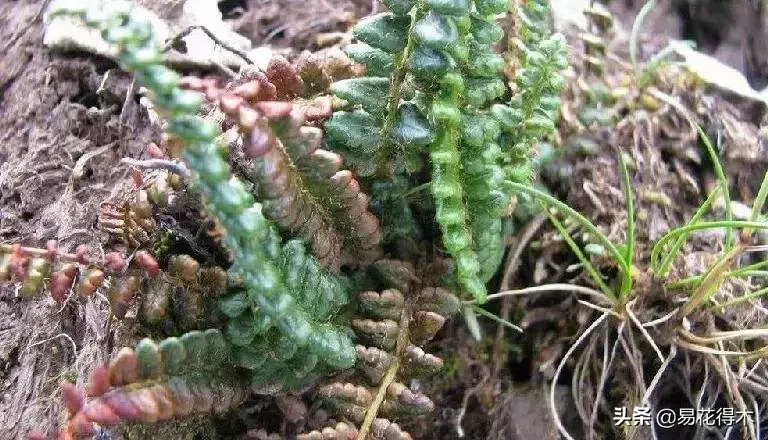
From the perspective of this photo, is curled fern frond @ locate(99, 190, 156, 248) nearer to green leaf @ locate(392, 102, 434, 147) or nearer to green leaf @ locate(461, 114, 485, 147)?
green leaf @ locate(392, 102, 434, 147)

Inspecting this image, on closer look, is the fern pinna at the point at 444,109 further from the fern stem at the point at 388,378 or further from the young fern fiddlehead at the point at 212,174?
the young fern fiddlehead at the point at 212,174

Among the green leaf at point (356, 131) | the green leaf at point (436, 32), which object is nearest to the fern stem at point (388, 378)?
the green leaf at point (356, 131)

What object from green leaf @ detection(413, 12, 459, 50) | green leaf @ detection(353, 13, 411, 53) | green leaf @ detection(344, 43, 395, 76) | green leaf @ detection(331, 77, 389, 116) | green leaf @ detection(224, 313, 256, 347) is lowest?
green leaf @ detection(224, 313, 256, 347)

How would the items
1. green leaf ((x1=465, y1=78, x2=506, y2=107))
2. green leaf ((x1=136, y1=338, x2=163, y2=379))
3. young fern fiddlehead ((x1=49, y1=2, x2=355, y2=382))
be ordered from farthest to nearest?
green leaf ((x1=465, y1=78, x2=506, y2=107)), green leaf ((x1=136, y1=338, x2=163, y2=379)), young fern fiddlehead ((x1=49, y1=2, x2=355, y2=382))

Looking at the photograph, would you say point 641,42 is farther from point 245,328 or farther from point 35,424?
point 35,424

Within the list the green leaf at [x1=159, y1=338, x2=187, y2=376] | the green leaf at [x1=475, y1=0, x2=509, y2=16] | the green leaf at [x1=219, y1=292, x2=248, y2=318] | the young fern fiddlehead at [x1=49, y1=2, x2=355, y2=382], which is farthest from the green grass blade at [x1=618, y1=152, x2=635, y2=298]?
the green leaf at [x1=159, y1=338, x2=187, y2=376]

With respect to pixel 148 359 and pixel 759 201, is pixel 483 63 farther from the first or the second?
pixel 148 359
